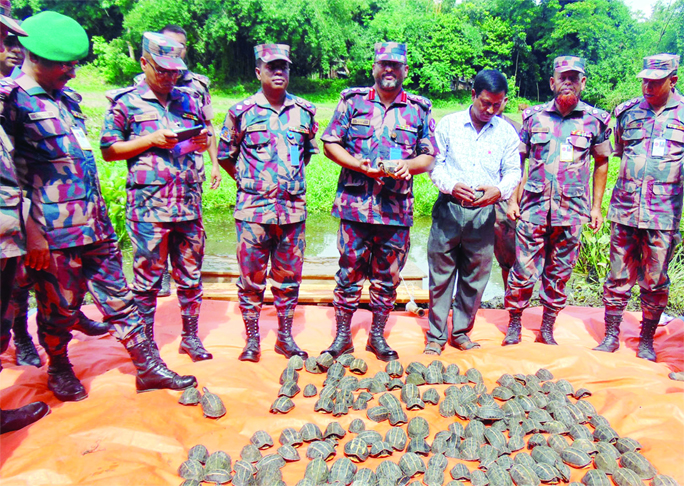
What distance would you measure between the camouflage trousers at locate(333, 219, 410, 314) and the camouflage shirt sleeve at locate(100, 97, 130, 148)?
166cm

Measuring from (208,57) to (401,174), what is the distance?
22608 millimetres

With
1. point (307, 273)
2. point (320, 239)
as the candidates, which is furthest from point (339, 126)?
point (320, 239)

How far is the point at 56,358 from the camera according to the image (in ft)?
9.39

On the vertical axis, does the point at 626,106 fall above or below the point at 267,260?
above

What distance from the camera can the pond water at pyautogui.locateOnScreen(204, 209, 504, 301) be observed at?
21.5ft

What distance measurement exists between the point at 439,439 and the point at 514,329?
168cm

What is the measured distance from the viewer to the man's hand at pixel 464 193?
3348mm

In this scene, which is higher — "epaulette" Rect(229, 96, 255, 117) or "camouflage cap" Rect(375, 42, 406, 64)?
"camouflage cap" Rect(375, 42, 406, 64)

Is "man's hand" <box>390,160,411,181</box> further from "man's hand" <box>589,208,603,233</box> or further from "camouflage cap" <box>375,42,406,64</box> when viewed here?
"man's hand" <box>589,208,603,233</box>

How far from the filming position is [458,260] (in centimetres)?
378

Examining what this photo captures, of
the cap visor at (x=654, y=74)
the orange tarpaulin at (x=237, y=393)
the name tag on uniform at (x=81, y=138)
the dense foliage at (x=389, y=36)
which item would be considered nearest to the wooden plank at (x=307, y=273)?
the orange tarpaulin at (x=237, y=393)

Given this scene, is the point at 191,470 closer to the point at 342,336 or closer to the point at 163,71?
the point at 342,336

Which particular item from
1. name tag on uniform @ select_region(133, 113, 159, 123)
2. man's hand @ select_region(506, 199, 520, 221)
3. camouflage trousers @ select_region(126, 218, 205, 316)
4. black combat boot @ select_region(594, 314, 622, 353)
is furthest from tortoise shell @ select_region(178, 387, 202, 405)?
black combat boot @ select_region(594, 314, 622, 353)

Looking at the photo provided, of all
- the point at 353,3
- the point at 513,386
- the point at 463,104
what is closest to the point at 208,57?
the point at 353,3
